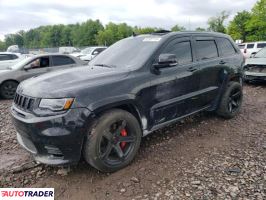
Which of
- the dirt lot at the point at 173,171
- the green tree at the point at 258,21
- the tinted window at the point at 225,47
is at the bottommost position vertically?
the dirt lot at the point at 173,171

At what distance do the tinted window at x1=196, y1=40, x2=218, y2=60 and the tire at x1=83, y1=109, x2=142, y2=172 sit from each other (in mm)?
1923

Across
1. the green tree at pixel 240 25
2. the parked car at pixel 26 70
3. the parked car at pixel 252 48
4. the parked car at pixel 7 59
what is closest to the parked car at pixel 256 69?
the parked car at pixel 26 70

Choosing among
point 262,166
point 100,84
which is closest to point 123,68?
point 100,84

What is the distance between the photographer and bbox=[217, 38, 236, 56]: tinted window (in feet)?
16.0

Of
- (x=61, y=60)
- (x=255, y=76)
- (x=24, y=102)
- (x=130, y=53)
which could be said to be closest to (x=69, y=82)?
(x=24, y=102)

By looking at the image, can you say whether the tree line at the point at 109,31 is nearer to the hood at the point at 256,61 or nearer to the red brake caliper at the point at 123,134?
the hood at the point at 256,61

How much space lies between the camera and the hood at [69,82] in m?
2.79

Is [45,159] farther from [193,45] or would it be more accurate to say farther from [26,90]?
[193,45]

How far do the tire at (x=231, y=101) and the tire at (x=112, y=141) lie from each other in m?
2.31

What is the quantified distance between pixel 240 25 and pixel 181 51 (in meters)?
43.9

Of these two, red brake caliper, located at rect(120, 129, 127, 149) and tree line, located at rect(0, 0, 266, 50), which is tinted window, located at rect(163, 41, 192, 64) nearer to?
red brake caliper, located at rect(120, 129, 127, 149)

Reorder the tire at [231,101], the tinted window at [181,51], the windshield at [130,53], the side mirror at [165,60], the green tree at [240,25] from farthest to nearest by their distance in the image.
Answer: the green tree at [240,25] < the tire at [231,101] < the tinted window at [181,51] < the windshield at [130,53] < the side mirror at [165,60]

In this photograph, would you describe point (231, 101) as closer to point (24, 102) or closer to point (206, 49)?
point (206, 49)

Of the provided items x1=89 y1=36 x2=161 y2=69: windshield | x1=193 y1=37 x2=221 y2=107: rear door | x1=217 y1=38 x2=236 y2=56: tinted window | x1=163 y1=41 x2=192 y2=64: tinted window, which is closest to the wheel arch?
x1=89 y1=36 x2=161 y2=69: windshield
